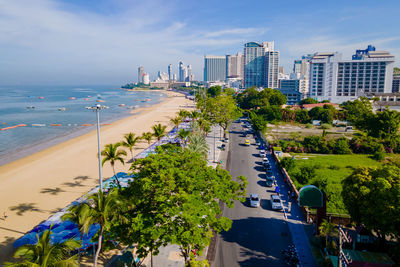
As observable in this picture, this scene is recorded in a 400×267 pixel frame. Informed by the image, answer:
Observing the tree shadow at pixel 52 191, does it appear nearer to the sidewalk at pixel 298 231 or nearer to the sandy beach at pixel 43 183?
the sandy beach at pixel 43 183

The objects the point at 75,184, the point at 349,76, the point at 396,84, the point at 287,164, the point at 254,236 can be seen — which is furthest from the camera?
the point at 396,84

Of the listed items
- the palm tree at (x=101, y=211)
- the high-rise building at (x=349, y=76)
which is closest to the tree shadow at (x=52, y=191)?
the palm tree at (x=101, y=211)

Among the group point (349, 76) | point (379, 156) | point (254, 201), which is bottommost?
point (254, 201)

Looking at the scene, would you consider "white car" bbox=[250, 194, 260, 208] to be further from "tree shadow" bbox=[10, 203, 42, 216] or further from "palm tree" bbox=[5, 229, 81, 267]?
"tree shadow" bbox=[10, 203, 42, 216]

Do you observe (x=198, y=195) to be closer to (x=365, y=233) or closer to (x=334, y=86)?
(x=365, y=233)

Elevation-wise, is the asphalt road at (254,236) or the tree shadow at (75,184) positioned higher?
the asphalt road at (254,236)

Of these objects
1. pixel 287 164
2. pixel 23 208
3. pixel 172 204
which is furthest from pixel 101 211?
pixel 287 164

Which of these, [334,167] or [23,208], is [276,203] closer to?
[334,167]
